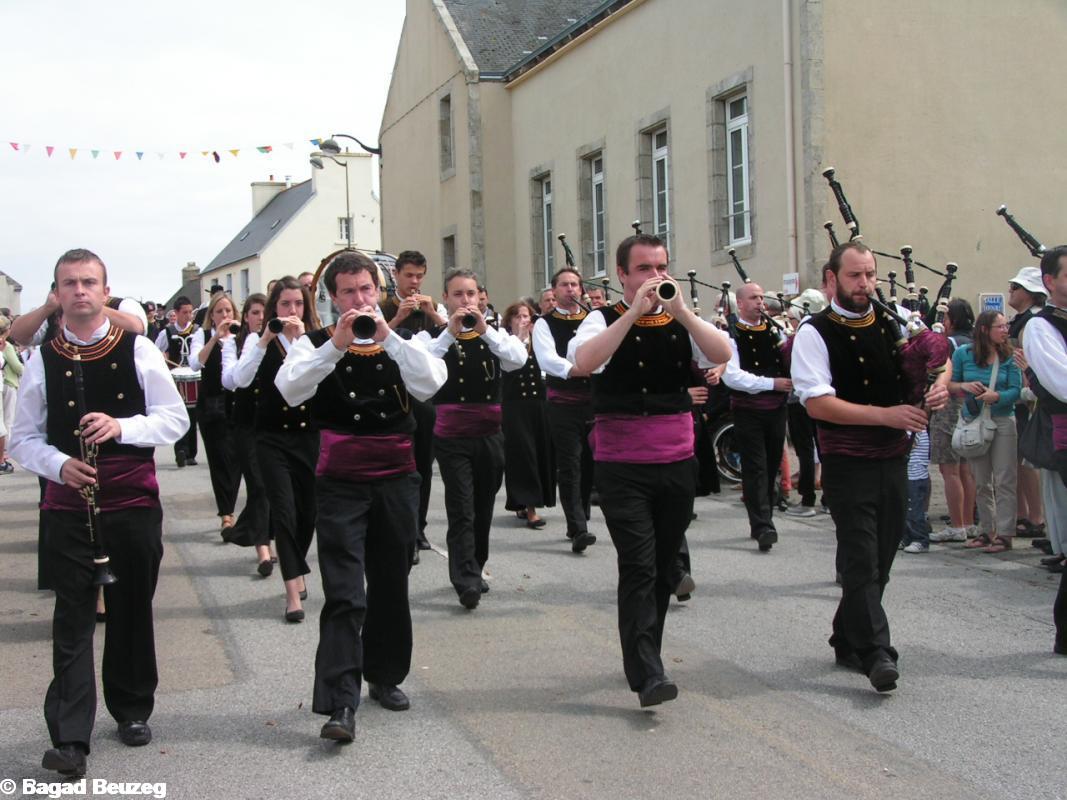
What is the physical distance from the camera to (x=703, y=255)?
19.5 metres

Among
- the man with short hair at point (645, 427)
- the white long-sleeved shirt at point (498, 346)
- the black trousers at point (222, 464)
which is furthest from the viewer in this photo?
the black trousers at point (222, 464)

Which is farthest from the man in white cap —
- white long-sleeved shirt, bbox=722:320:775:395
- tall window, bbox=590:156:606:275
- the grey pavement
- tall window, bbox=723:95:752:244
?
tall window, bbox=590:156:606:275

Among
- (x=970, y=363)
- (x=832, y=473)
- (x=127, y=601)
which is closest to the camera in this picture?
(x=127, y=601)

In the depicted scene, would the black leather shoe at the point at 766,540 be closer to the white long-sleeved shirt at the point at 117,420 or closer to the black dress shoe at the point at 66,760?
the white long-sleeved shirt at the point at 117,420

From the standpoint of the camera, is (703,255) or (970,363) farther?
(703,255)

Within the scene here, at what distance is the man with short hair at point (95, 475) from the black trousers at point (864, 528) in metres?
3.09

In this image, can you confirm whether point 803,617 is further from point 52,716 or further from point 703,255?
point 703,255

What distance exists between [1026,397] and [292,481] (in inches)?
219

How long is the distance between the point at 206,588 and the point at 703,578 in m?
3.46

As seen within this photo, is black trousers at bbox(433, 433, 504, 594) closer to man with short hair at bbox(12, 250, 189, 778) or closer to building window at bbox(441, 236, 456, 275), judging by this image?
man with short hair at bbox(12, 250, 189, 778)

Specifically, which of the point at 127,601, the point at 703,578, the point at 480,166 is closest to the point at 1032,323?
the point at 703,578

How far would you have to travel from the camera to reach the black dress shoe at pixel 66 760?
467 centimetres

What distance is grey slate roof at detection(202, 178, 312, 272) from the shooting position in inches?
2240

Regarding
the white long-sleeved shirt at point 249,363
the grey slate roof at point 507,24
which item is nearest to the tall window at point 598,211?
the grey slate roof at point 507,24
